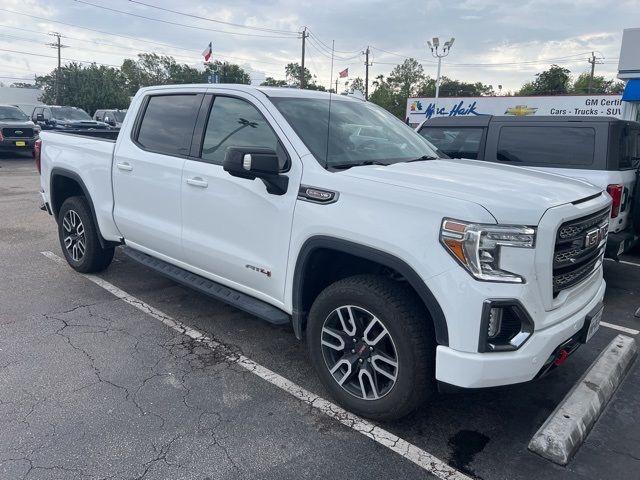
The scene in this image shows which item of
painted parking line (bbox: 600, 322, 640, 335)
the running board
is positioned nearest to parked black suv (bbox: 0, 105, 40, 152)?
the running board

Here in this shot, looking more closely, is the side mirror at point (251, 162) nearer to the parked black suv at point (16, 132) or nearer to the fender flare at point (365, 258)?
the fender flare at point (365, 258)

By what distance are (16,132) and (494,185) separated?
1928cm

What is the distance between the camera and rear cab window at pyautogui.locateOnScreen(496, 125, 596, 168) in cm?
621

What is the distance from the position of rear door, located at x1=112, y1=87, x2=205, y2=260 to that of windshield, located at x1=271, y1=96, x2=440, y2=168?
1039 mm

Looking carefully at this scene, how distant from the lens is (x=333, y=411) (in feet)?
11.0

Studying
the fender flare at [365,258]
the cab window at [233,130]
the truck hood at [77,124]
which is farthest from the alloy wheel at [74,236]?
the truck hood at [77,124]

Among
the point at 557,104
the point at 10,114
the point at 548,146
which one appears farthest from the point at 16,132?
the point at 557,104

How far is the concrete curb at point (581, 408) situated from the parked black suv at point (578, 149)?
82.7 inches

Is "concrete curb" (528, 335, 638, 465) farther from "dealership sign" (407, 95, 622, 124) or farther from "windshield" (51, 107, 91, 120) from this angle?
"windshield" (51, 107, 91, 120)

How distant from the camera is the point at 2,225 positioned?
331 inches

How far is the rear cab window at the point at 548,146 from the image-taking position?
20.4 feet

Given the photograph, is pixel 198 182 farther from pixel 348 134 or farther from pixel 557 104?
pixel 557 104

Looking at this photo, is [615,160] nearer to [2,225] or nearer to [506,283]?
[506,283]

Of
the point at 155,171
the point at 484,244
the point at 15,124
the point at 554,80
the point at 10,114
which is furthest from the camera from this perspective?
the point at 554,80
